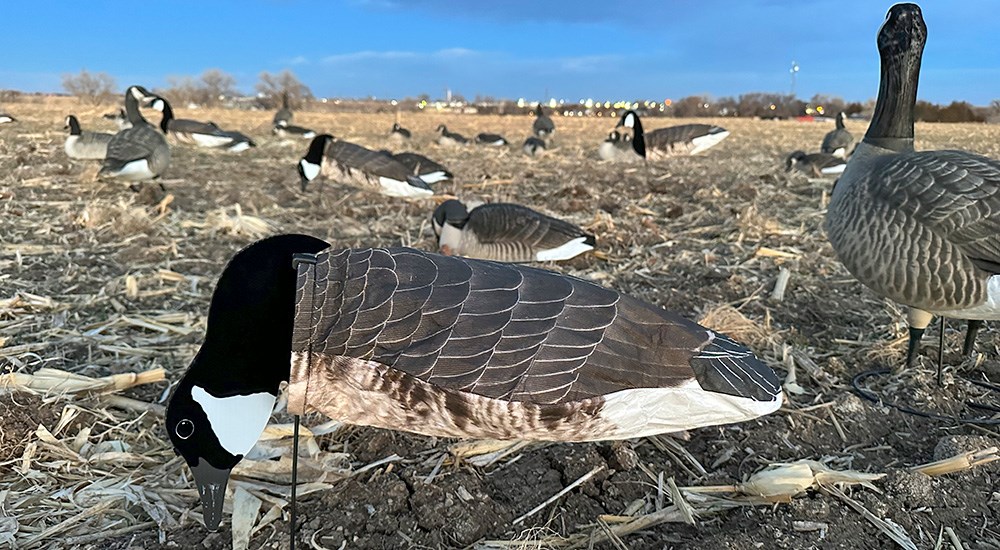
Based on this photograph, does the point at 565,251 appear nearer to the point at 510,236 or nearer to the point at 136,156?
the point at 510,236

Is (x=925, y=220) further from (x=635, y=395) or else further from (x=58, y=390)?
(x=58, y=390)

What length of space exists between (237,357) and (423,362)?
0.62 metres

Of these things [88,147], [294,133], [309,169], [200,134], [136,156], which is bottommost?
[309,169]

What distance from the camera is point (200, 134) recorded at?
18.4 metres

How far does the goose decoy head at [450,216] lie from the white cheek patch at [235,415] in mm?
5114

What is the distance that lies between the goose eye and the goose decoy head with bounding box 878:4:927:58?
491 cm

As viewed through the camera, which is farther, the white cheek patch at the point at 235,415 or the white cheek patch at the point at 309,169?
the white cheek patch at the point at 309,169

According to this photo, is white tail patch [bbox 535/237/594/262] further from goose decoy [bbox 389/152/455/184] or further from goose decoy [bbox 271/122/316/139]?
goose decoy [bbox 271/122/316/139]

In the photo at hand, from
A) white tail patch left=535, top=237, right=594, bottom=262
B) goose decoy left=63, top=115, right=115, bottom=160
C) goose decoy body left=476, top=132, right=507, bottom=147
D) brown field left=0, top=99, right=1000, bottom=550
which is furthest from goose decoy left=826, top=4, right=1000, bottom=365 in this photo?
goose decoy body left=476, top=132, right=507, bottom=147

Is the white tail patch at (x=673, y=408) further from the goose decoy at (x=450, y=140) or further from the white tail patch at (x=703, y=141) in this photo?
the goose decoy at (x=450, y=140)

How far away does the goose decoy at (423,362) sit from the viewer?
6.63ft

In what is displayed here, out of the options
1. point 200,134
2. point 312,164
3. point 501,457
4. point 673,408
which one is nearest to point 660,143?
point 312,164

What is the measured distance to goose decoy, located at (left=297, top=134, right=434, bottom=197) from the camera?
435 inches

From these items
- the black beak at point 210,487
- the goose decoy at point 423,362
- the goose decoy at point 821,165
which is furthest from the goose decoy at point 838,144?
the black beak at point 210,487
